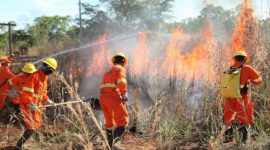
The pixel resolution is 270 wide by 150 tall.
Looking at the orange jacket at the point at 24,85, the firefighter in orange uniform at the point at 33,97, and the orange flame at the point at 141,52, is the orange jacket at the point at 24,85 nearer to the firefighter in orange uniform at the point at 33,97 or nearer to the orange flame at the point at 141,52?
the firefighter in orange uniform at the point at 33,97

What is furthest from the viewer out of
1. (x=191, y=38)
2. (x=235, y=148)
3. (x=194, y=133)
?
(x=191, y=38)

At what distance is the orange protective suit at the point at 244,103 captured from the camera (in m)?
5.69

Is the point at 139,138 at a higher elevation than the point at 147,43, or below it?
below

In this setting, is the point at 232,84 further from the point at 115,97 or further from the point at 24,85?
the point at 24,85

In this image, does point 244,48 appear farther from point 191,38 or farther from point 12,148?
point 191,38

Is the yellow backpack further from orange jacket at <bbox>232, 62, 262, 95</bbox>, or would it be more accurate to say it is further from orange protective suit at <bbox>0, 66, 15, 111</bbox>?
orange protective suit at <bbox>0, 66, 15, 111</bbox>

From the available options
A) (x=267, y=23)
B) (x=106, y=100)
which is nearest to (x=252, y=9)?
(x=267, y=23)

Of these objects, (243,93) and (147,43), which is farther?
(147,43)

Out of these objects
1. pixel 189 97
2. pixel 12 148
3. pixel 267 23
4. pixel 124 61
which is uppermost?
pixel 267 23

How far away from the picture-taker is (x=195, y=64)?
35.4 ft

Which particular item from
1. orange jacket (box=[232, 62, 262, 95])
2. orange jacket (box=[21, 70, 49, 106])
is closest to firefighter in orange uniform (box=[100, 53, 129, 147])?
orange jacket (box=[21, 70, 49, 106])

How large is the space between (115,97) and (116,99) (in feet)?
0.12

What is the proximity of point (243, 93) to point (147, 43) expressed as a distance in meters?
9.07

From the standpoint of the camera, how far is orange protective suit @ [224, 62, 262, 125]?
569cm
